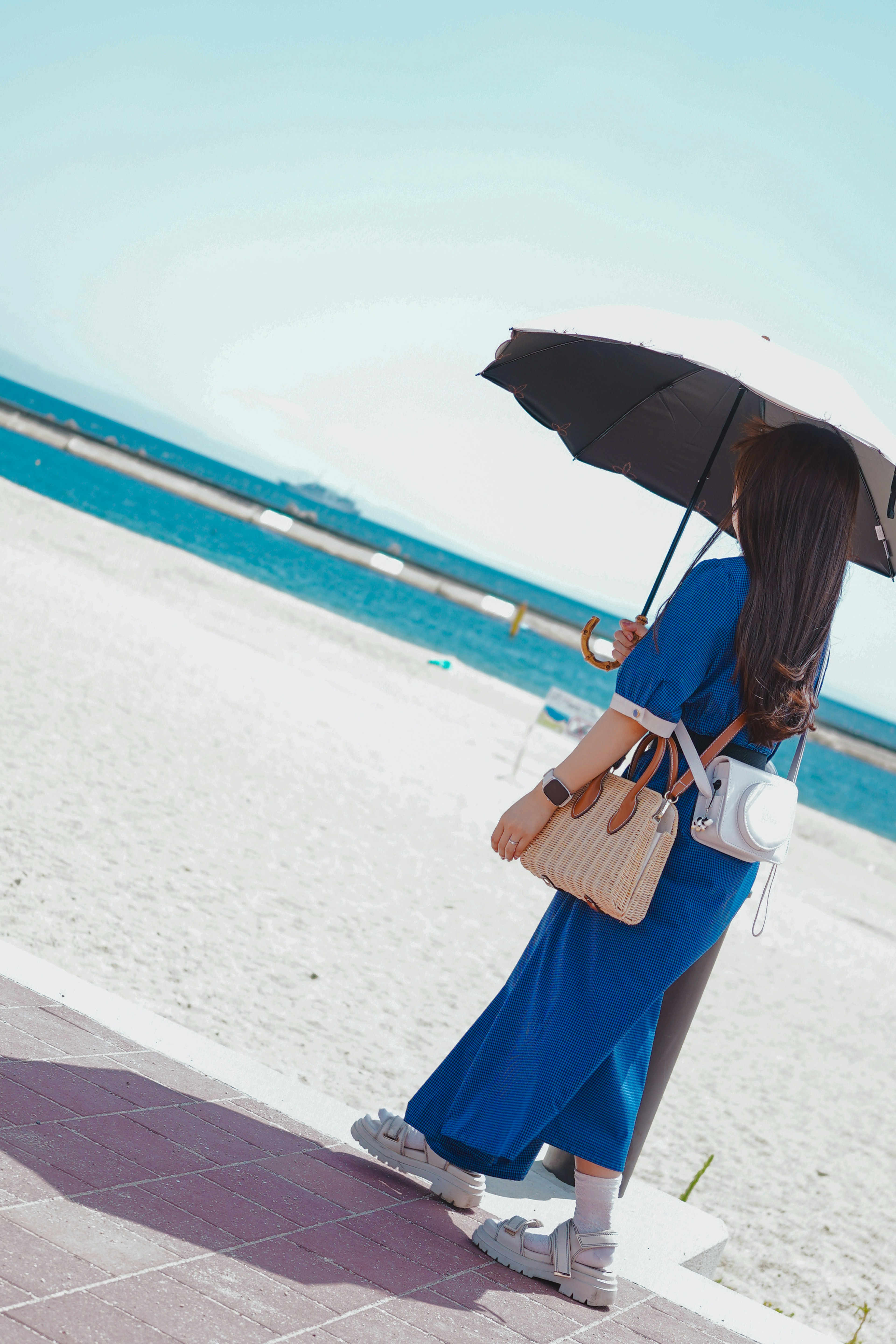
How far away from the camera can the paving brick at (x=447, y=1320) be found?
200cm

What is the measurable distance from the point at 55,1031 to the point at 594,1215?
52.0 inches

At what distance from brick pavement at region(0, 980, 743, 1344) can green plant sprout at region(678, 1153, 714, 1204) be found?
923 mm

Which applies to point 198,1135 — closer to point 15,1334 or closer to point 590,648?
point 15,1334

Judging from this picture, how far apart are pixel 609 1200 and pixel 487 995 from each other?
8.80ft

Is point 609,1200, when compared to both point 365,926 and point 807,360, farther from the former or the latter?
point 365,926

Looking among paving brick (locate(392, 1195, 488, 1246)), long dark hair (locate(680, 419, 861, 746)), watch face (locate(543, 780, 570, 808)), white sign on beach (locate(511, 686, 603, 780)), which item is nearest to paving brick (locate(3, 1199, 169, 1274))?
paving brick (locate(392, 1195, 488, 1246))

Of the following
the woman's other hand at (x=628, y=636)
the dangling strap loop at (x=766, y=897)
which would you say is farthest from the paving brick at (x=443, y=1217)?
the woman's other hand at (x=628, y=636)

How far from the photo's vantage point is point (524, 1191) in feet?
9.34

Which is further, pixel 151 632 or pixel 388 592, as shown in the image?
pixel 388 592

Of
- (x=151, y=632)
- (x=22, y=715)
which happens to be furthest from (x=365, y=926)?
(x=151, y=632)

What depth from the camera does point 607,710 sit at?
2.33 metres

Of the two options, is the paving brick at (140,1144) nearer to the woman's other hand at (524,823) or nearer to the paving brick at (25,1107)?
the paving brick at (25,1107)

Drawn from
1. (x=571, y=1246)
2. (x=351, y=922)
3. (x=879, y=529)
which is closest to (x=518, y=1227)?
(x=571, y=1246)

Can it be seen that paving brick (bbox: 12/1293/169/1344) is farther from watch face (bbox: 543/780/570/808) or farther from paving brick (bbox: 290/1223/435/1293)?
watch face (bbox: 543/780/570/808)
